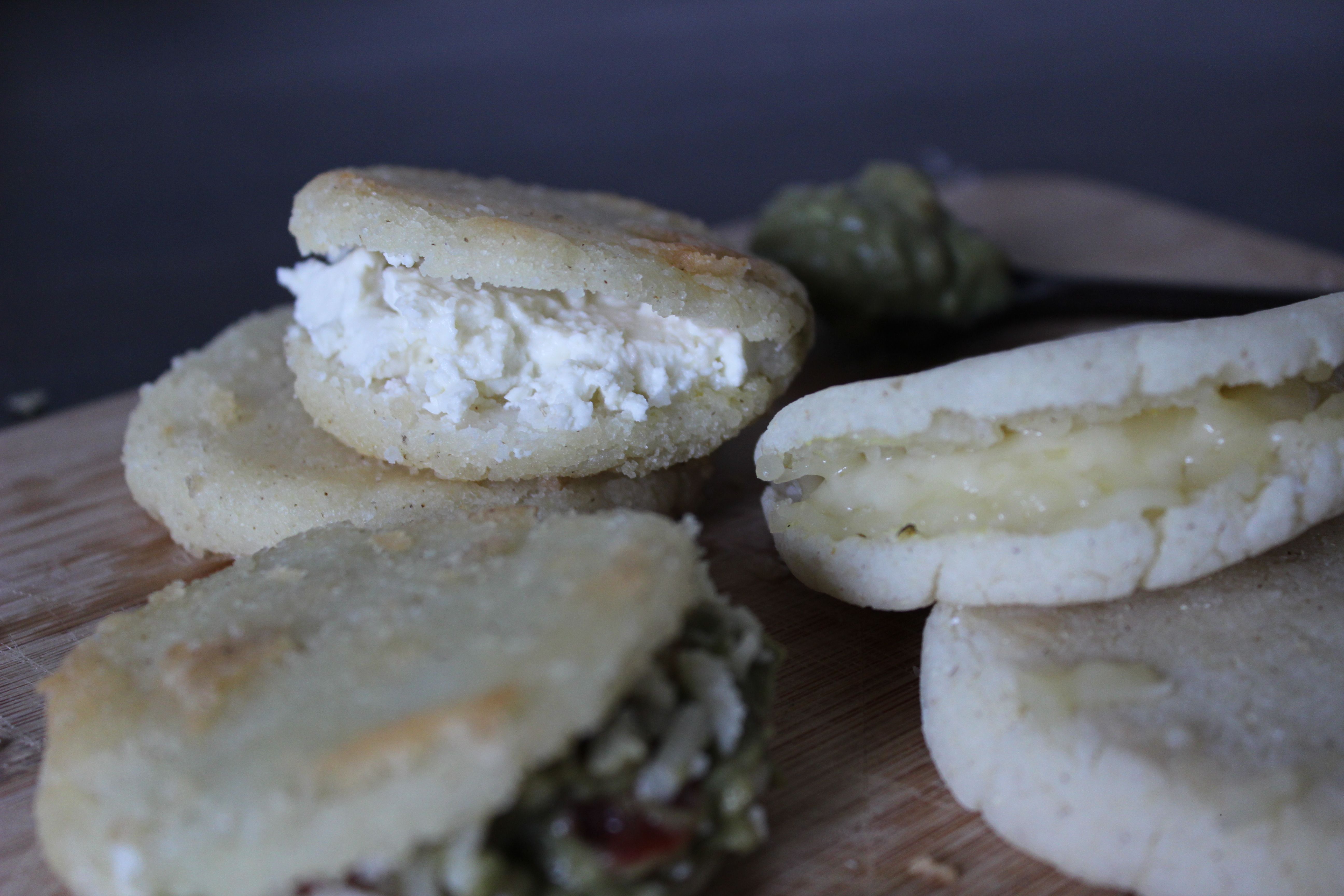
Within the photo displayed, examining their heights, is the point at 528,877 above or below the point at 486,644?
below

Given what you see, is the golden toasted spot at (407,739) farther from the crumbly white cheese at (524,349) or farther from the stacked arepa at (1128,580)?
the crumbly white cheese at (524,349)

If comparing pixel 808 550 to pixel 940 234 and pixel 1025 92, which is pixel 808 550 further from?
pixel 1025 92

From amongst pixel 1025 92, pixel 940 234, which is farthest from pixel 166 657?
pixel 1025 92

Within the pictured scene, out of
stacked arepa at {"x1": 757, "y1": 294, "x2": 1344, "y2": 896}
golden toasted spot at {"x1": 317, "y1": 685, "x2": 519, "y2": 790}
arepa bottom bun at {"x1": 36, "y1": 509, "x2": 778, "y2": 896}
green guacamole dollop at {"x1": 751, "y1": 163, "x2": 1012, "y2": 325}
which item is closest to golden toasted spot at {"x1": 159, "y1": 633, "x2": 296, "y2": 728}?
arepa bottom bun at {"x1": 36, "y1": 509, "x2": 778, "y2": 896}

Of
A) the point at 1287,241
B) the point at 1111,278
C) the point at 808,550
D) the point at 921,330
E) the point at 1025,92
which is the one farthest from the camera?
the point at 1025,92

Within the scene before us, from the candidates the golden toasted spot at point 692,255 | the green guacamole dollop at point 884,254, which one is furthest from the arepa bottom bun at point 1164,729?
the green guacamole dollop at point 884,254

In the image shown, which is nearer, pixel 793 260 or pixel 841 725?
pixel 841 725
